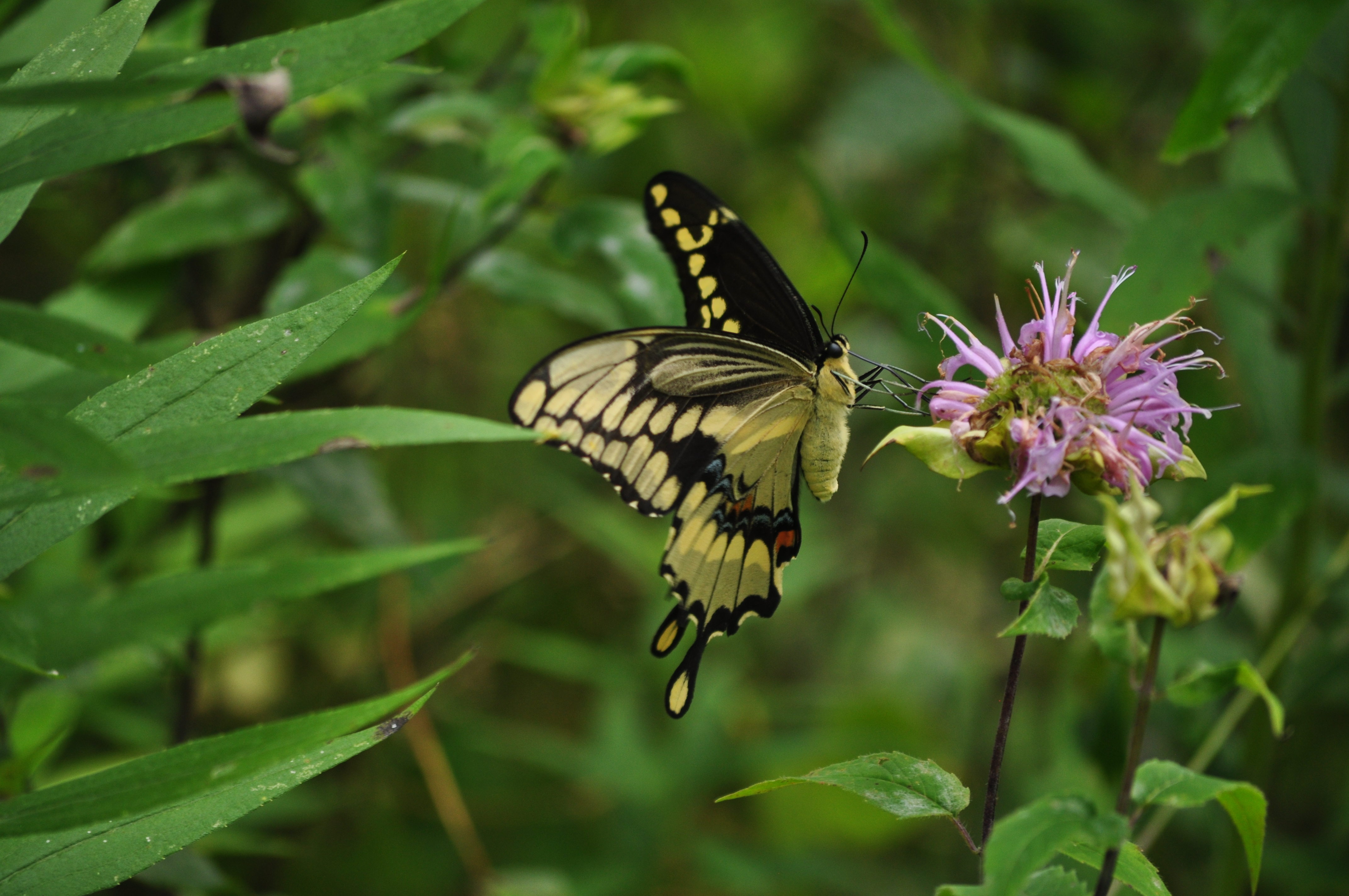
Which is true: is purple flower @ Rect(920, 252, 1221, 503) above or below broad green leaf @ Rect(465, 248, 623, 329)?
above

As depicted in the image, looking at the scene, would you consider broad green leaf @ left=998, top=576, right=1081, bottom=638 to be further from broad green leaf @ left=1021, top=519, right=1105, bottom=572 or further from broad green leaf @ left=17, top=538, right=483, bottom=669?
broad green leaf @ left=17, top=538, right=483, bottom=669

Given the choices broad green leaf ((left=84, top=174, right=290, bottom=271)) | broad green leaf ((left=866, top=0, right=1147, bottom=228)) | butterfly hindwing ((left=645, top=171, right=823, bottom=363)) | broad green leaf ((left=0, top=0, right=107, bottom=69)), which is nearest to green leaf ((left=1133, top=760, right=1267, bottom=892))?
butterfly hindwing ((left=645, top=171, right=823, bottom=363))

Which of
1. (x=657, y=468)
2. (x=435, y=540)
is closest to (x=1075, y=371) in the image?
(x=657, y=468)

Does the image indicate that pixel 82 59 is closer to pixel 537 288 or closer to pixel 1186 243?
pixel 537 288

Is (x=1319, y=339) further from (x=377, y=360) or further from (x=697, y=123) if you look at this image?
(x=697, y=123)

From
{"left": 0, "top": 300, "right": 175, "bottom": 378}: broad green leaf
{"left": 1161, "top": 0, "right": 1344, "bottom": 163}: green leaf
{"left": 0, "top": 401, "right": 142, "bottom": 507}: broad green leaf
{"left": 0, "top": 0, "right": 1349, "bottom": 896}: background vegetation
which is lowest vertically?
{"left": 0, "top": 0, "right": 1349, "bottom": 896}: background vegetation

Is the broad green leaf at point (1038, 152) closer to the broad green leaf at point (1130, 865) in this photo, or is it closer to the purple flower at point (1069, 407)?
the purple flower at point (1069, 407)

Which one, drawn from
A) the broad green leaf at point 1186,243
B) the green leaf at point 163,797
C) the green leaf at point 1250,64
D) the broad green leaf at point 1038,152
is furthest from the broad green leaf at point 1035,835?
the broad green leaf at point 1038,152
